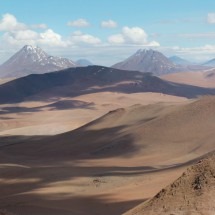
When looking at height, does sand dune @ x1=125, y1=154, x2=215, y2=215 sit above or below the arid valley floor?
above

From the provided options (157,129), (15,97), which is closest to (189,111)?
(157,129)

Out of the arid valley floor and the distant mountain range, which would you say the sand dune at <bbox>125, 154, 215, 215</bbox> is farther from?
the distant mountain range

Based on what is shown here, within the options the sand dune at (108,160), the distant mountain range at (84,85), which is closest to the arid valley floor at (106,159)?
the sand dune at (108,160)

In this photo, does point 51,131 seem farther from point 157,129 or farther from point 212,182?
point 212,182

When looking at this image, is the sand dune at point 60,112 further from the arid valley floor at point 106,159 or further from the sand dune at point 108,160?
the sand dune at point 108,160

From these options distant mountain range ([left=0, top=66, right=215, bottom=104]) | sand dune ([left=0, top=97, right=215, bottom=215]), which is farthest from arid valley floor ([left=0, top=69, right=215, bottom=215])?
distant mountain range ([left=0, top=66, right=215, bottom=104])

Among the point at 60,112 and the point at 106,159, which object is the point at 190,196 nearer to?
the point at 106,159
